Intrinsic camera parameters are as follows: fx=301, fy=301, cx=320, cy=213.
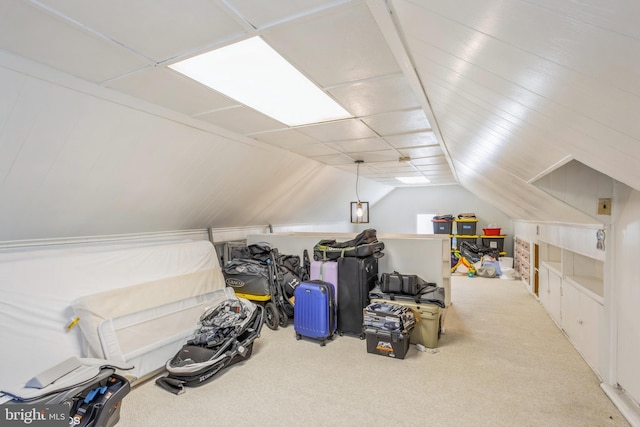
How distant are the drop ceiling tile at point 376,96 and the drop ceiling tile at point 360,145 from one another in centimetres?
100

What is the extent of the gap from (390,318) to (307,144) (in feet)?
7.70

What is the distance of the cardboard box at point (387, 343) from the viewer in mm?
3006

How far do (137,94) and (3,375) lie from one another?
2.22m

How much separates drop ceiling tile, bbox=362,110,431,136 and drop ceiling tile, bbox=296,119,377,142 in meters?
0.11

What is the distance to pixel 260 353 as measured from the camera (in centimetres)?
320

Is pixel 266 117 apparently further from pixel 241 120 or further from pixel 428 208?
pixel 428 208

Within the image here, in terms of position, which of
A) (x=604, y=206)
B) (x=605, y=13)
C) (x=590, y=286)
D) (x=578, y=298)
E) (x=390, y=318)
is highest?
(x=605, y=13)

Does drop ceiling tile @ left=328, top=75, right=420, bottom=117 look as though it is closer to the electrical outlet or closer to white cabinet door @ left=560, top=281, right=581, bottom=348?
the electrical outlet

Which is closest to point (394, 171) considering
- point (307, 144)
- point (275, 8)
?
point (307, 144)

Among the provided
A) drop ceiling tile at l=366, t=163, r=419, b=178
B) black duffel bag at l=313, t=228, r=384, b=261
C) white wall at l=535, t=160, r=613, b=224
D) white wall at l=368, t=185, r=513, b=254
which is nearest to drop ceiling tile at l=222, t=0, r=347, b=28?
Answer: white wall at l=535, t=160, r=613, b=224

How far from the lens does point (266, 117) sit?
2924 mm

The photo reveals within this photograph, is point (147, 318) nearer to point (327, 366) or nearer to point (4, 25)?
point (327, 366)

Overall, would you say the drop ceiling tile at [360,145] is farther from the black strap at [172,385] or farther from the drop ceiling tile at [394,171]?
the black strap at [172,385]

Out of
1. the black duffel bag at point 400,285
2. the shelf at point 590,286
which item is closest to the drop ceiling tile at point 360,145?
the black duffel bag at point 400,285
